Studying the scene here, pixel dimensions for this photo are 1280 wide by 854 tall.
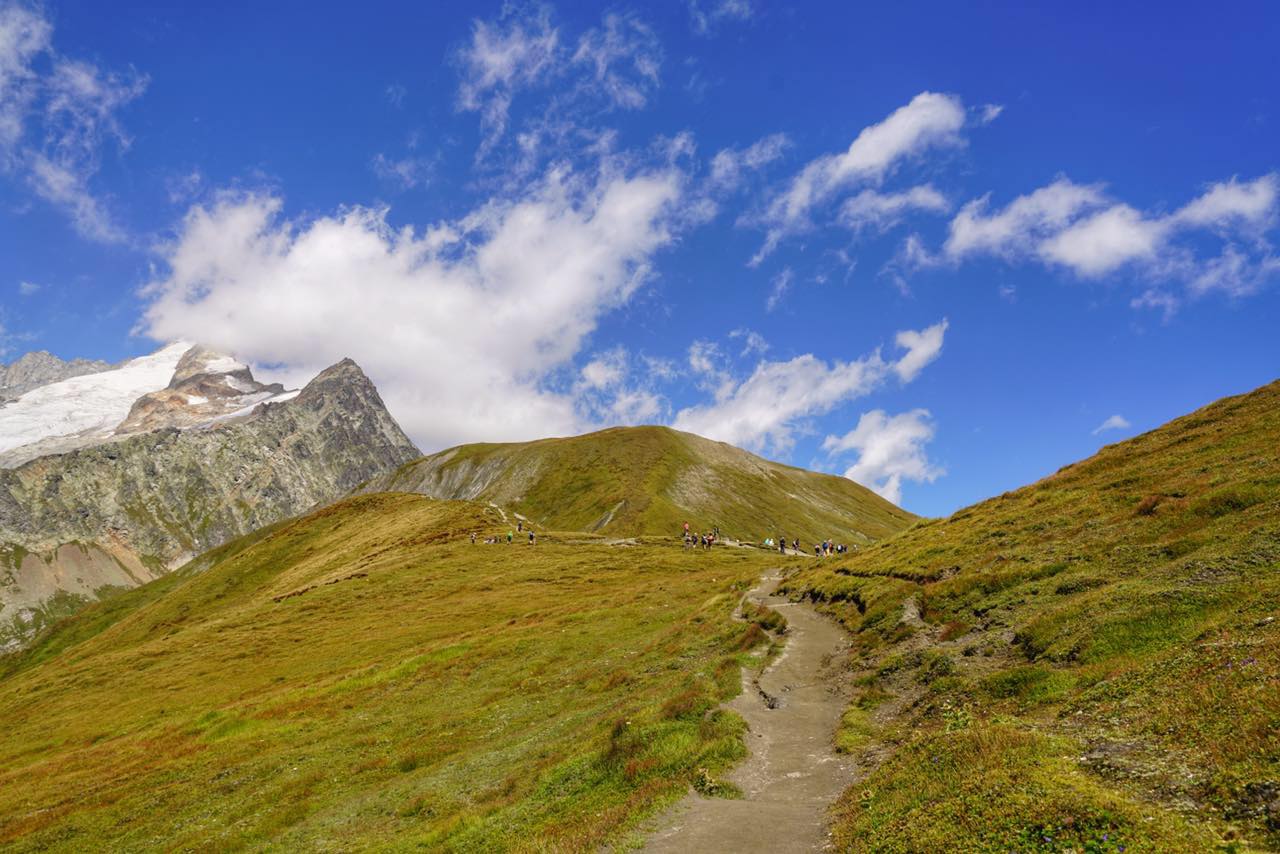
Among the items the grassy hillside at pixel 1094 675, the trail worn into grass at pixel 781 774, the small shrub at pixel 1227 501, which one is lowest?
the trail worn into grass at pixel 781 774

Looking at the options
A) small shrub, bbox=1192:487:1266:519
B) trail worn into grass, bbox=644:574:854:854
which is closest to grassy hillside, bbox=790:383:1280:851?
small shrub, bbox=1192:487:1266:519

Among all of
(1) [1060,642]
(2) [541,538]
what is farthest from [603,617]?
(2) [541,538]

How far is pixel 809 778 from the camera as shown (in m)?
17.6

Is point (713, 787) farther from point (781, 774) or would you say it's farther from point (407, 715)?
point (407, 715)

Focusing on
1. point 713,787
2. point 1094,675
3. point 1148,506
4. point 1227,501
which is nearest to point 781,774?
point 713,787

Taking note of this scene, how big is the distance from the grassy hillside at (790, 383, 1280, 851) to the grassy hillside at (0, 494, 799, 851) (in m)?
6.59

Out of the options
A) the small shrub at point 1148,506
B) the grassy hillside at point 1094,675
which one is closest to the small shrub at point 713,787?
the grassy hillside at point 1094,675

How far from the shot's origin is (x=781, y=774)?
18.2m

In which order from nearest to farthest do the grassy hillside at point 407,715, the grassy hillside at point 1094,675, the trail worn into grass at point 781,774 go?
the grassy hillside at point 1094,675
the trail worn into grass at point 781,774
the grassy hillside at point 407,715

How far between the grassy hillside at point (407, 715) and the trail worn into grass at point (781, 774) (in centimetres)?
117

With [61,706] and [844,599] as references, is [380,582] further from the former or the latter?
[844,599]

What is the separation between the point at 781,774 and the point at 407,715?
31.2 metres

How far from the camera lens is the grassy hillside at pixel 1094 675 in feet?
33.7

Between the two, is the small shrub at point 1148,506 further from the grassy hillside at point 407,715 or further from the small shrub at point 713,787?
the small shrub at point 713,787
